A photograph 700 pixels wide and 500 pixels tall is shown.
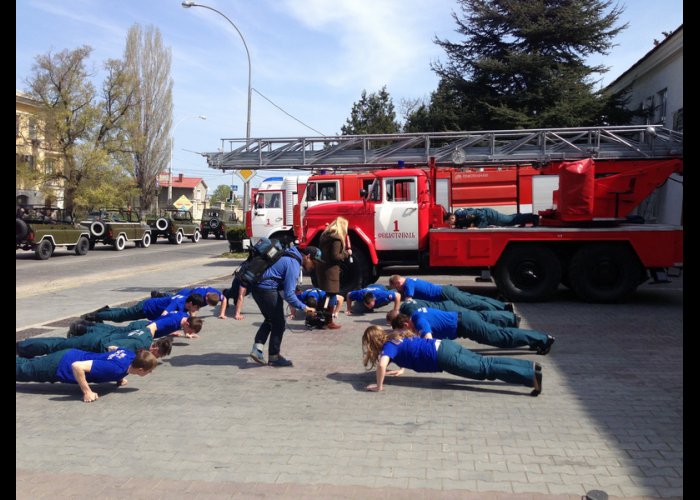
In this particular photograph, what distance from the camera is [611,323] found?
9.80m

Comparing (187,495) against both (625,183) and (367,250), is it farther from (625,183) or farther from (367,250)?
(625,183)

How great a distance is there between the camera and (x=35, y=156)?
→ 3941 cm

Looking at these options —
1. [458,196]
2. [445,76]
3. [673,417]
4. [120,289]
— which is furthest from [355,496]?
[445,76]

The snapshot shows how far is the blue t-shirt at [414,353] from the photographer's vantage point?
612 cm

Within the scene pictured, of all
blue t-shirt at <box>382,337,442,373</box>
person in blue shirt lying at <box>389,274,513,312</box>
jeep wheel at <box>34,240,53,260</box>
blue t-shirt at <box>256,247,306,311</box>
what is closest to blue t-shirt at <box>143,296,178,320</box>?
blue t-shirt at <box>256,247,306,311</box>

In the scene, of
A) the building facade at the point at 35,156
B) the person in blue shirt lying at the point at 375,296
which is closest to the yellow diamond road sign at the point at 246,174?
the person in blue shirt lying at the point at 375,296

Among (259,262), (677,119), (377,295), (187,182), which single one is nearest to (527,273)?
(377,295)

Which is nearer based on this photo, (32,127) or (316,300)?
(316,300)

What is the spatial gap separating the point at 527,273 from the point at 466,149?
20.7 ft

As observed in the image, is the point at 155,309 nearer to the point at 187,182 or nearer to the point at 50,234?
the point at 50,234

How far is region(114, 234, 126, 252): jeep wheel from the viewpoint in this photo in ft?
96.7

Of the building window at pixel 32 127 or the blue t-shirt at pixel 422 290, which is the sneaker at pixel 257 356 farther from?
the building window at pixel 32 127

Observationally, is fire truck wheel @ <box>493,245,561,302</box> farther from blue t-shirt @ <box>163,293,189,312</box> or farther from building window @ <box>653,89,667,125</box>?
building window @ <box>653,89,667,125</box>

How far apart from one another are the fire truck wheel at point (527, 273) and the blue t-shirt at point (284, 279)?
6015 mm
